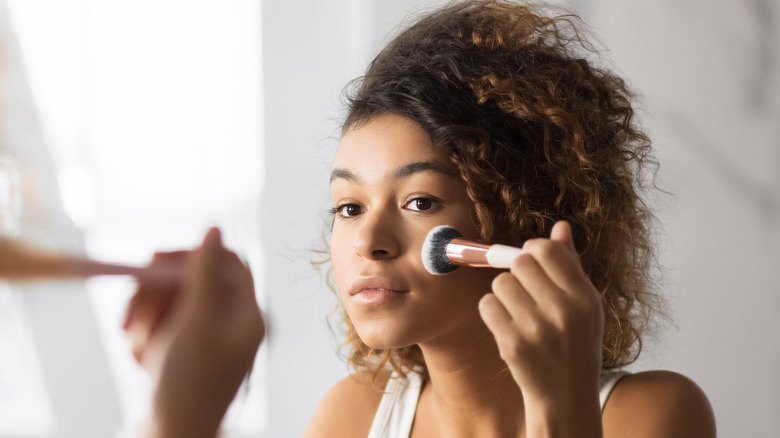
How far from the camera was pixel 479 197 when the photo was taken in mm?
491

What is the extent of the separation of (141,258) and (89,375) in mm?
29

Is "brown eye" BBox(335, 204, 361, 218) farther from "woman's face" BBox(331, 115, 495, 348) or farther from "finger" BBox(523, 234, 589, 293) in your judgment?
"finger" BBox(523, 234, 589, 293)

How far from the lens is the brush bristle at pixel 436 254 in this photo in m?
0.43

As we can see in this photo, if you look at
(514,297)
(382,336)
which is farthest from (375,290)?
(514,297)

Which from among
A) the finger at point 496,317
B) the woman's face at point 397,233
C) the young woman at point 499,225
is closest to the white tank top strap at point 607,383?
the young woman at point 499,225

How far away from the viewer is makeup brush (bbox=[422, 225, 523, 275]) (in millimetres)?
368

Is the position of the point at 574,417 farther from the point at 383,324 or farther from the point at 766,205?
the point at 766,205

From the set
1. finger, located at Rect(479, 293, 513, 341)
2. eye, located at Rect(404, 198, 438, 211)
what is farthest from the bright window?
eye, located at Rect(404, 198, 438, 211)

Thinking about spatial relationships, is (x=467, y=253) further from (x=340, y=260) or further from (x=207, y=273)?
(x=207, y=273)

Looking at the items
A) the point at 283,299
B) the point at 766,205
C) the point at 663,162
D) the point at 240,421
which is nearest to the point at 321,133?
the point at 283,299

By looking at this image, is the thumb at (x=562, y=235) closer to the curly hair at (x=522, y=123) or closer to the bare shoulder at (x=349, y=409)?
the curly hair at (x=522, y=123)

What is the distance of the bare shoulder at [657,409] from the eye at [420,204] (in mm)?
217

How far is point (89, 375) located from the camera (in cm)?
14

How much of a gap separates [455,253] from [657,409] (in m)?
0.23
